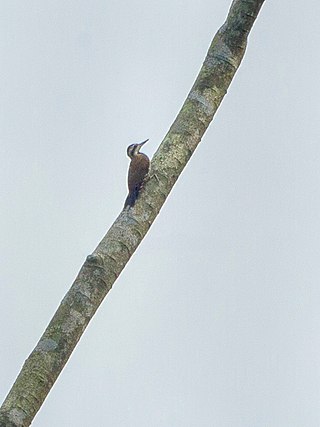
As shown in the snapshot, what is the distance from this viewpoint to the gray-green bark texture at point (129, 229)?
5391 millimetres

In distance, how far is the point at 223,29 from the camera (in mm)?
7367

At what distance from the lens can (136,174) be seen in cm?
769

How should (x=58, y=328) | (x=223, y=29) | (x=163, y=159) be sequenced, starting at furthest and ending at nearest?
(x=223, y=29)
(x=163, y=159)
(x=58, y=328)

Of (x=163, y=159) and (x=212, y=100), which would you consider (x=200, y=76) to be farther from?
(x=163, y=159)

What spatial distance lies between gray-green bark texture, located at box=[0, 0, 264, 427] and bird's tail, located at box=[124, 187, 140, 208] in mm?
55

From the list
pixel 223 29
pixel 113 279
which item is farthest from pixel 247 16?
pixel 113 279

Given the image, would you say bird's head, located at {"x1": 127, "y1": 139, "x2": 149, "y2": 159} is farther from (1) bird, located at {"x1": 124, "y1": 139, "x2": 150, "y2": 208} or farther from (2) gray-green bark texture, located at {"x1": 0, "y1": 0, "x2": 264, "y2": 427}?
(2) gray-green bark texture, located at {"x1": 0, "y1": 0, "x2": 264, "y2": 427}

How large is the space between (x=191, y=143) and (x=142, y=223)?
792 mm

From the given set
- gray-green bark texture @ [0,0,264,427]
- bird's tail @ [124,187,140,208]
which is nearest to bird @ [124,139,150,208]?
bird's tail @ [124,187,140,208]

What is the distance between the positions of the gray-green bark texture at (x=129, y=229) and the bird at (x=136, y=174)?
13 centimetres

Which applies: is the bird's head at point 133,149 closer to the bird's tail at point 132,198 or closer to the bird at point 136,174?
the bird at point 136,174

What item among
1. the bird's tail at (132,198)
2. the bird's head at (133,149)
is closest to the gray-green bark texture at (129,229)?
the bird's tail at (132,198)

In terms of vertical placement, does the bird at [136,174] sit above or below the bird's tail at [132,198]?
above

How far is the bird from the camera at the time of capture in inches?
268
